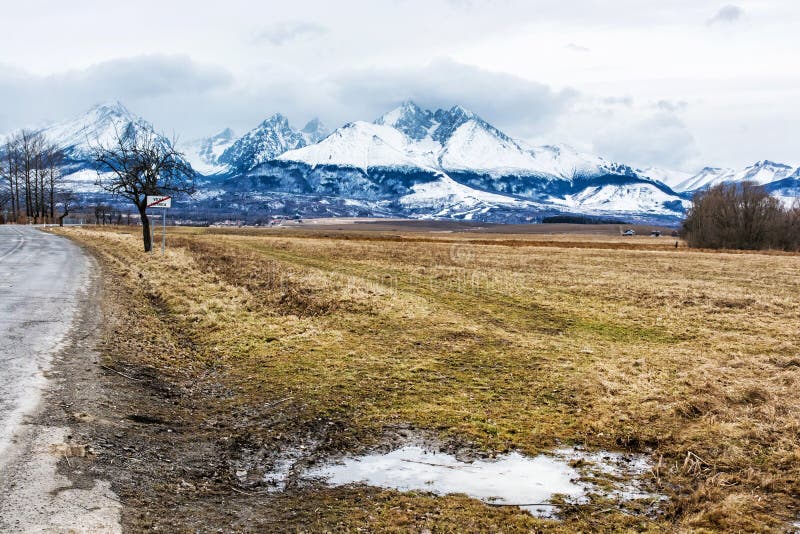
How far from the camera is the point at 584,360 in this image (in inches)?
502

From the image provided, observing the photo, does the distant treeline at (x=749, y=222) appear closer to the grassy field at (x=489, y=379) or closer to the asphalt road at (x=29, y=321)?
the grassy field at (x=489, y=379)

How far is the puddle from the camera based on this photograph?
6.44 m

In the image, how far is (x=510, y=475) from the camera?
273 inches

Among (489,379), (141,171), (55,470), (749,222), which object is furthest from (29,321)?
(749,222)

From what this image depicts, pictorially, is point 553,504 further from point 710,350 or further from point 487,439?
point 710,350

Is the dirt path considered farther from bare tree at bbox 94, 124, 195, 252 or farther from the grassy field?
bare tree at bbox 94, 124, 195, 252

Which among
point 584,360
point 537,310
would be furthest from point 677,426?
point 537,310

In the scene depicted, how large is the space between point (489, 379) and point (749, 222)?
90.4 metres

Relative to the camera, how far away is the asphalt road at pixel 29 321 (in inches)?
330

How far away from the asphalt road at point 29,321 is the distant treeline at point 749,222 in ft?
286

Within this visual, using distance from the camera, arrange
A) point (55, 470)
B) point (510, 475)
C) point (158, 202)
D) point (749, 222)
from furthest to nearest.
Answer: point (749, 222) < point (158, 202) < point (510, 475) < point (55, 470)

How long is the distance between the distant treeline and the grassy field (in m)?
72.5

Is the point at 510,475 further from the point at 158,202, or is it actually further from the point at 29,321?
the point at 158,202

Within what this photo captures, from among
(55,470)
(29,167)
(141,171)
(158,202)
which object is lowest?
(55,470)
